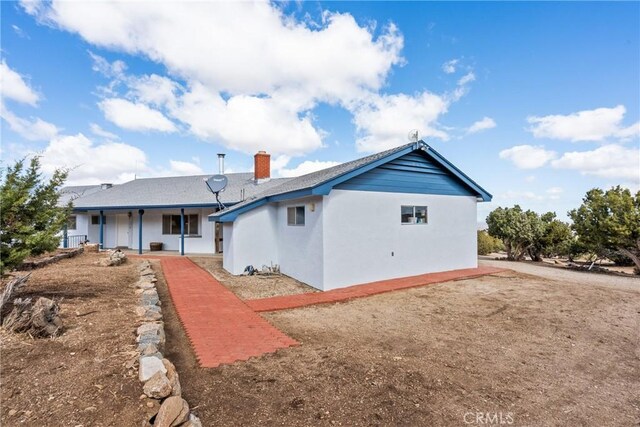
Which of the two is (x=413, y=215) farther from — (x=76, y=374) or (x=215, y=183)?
(x=215, y=183)

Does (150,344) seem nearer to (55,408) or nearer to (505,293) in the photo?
(55,408)

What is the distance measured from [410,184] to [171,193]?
47.7ft

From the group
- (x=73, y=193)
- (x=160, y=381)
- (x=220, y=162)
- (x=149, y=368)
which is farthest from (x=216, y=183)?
(x=73, y=193)

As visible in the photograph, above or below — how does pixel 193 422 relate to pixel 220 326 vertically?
above

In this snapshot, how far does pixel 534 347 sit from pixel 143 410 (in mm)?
5203

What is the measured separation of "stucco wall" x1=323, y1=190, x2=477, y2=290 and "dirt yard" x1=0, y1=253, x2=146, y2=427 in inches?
197

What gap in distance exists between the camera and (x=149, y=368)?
9.95ft

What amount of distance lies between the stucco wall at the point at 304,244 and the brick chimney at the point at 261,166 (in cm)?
826

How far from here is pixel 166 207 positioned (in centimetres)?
1627

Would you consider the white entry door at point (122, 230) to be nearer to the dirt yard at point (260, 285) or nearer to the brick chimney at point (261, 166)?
the brick chimney at point (261, 166)

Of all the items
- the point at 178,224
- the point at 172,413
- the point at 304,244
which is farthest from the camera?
the point at 178,224

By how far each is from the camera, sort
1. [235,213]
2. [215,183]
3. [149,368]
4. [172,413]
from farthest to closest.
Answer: [215,183] → [235,213] → [149,368] → [172,413]

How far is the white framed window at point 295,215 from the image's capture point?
368 inches

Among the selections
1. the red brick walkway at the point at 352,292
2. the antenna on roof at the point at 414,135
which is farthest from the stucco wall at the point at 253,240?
the antenna on roof at the point at 414,135
